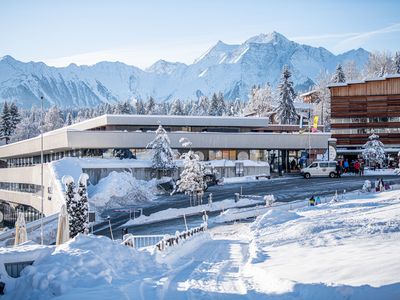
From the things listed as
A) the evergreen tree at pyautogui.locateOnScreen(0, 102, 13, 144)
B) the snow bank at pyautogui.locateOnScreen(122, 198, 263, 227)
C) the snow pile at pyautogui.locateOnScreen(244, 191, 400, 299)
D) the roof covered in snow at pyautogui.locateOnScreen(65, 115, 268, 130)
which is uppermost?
the evergreen tree at pyautogui.locateOnScreen(0, 102, 13, 144)

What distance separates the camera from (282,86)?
85.4 metres

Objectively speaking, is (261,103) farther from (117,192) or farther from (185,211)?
(185,211)

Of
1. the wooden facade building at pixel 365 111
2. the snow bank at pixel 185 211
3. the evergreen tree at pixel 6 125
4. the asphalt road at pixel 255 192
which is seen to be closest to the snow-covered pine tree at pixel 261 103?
the wooden facade building at pixel 365 111

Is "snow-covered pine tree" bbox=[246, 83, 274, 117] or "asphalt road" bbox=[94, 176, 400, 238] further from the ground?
"snow-covered pine tree" bbox=[246, 83, 274, 117]

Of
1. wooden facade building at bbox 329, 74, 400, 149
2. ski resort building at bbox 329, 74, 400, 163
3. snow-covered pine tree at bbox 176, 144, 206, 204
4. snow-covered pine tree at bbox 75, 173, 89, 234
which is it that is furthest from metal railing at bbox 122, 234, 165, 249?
wooden facade building at bbox 329, 74, 400, 149

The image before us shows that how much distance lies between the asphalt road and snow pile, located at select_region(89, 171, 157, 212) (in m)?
1.49

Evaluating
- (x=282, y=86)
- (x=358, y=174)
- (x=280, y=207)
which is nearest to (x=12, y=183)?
(x=280, y=207)

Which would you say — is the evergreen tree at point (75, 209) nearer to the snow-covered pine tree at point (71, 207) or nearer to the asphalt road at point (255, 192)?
the snow-covered pine tree at point (71, 207)

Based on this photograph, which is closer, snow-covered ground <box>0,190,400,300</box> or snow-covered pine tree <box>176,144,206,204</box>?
snow-covered ground <box>0,190,400,300</box>

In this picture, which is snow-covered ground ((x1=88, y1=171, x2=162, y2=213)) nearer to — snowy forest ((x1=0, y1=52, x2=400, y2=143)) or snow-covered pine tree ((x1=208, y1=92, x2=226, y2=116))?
snowy forest ((x1=0, y1=52, x2=400, y2=143))

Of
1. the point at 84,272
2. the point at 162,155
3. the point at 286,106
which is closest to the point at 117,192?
the point at 162,155

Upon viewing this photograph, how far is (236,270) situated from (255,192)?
2732cm

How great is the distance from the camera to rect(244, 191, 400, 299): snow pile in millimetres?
10448

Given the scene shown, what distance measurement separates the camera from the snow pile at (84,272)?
34.7 ft
